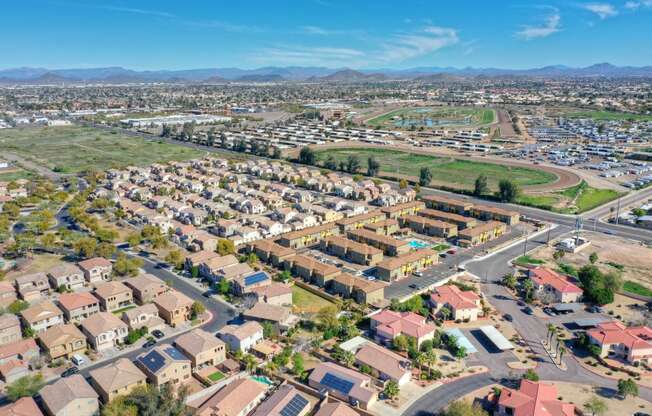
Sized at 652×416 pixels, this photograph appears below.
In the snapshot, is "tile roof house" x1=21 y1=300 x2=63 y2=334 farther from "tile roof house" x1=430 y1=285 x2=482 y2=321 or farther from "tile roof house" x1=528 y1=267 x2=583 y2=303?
"tile roof house" x1=528 y1=267 x2=583 y2=303

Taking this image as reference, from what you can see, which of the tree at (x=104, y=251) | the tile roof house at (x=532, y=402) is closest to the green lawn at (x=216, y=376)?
the tile roof house at (x=532, y=402)

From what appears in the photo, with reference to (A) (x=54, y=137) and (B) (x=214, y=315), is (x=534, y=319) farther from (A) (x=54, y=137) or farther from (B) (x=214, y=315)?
(A) (x=54, y=137)

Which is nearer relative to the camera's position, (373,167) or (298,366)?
(298,366)

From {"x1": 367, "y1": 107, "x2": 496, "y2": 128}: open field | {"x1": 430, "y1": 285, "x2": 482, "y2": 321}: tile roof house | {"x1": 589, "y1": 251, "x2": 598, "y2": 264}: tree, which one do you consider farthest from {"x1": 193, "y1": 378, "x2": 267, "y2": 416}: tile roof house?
{"x1": 367, "y1": 107, "x2": 496, "y2": 128}: open field

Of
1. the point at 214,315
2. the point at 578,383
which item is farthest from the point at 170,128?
the point at 578,383

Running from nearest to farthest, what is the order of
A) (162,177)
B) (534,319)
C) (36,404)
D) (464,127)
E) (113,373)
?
(36,404) < (113,373) < (534,319) < (162,177) < (464,127)

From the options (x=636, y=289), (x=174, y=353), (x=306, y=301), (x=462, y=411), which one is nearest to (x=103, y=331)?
(x=174, y=353)

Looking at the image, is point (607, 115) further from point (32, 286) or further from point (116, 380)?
point (116, 380)
